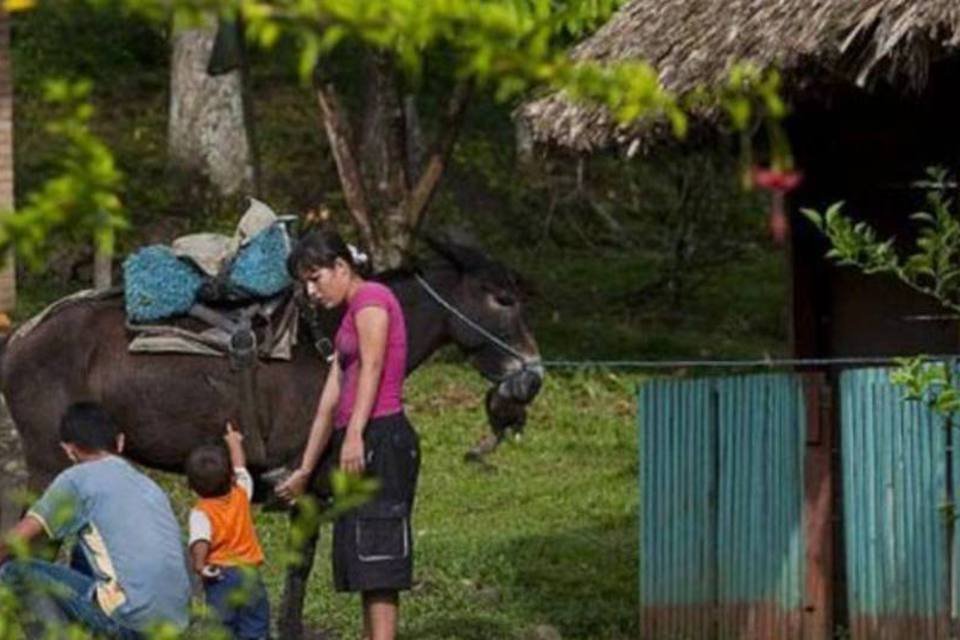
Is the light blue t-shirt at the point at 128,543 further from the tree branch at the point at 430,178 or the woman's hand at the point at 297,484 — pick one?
the tree branch at the point at 430,178

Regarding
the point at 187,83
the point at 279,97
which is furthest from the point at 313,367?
the point at 279,97

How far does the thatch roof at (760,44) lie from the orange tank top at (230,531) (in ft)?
6.21

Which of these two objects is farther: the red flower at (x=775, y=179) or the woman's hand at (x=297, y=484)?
the woman's hand at (x=297, y=484)

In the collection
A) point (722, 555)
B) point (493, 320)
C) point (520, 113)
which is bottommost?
point (722, 555)

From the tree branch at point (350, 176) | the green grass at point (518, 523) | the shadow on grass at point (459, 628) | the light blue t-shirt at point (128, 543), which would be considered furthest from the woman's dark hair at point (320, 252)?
the tree branch at point (350, 176)

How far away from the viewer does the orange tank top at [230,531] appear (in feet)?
34.4

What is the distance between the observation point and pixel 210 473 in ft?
34.6

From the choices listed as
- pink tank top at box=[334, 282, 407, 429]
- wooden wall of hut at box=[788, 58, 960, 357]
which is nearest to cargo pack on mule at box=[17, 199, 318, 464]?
pink tank top at box=[334, 282, 407, 429]

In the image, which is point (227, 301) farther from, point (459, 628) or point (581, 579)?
point (581, 579)

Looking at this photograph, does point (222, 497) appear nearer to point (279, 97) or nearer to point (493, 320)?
point (493, 320)

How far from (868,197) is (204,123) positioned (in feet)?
50.7

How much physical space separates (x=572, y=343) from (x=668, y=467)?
1127 centimetres

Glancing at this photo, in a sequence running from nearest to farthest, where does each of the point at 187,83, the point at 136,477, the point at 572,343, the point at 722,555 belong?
the point at 136,477
the point at 722,555
the point at 572,343
the point at 187,83

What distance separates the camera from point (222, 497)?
34.9ft
